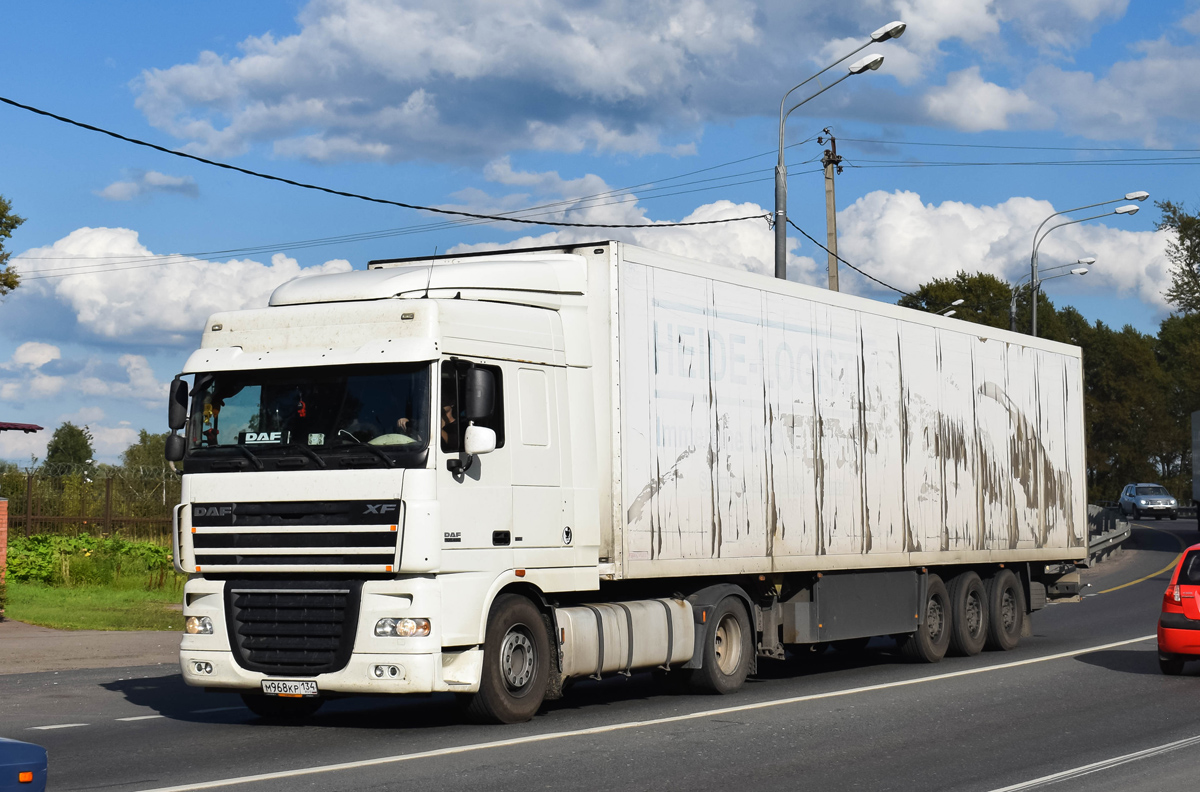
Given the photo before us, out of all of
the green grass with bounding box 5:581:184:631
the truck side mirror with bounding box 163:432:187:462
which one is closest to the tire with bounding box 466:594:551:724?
the truck side mirror with bounding box 163:432:187:462

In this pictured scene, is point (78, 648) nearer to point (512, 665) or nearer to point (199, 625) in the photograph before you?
point (199, 625)

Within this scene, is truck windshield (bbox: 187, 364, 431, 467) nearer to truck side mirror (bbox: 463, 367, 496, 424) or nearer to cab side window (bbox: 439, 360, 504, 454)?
cab side window (bbox: 439, 360, 504, 454)

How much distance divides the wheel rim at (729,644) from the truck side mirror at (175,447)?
530cm

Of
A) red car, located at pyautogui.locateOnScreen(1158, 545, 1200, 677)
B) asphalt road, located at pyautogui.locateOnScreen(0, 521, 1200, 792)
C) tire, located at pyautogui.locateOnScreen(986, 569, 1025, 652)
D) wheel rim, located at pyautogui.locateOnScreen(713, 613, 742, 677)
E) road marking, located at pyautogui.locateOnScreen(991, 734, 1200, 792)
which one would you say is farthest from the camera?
tire, located at pyautogui.locateOnScreen(986, 569, 1025, 652)

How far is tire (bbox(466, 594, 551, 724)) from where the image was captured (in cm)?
1090

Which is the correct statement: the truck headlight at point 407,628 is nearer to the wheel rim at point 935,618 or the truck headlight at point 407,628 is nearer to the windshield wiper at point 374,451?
the windshield wiper at point 374,451

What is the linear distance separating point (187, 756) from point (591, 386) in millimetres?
4353

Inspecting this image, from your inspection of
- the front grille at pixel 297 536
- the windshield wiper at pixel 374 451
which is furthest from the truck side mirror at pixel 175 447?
the windshield wiper at pixel 374 451

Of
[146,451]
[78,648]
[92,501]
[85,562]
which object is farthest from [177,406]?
[146,451]

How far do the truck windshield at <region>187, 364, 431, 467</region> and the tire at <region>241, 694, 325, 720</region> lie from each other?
2.25 meters

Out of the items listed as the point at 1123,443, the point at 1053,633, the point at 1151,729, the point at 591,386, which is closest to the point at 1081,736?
the point at 1151,729

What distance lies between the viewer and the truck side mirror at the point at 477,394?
34.4ft

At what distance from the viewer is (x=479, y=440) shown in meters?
10.6

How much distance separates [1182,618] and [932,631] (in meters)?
3.16
